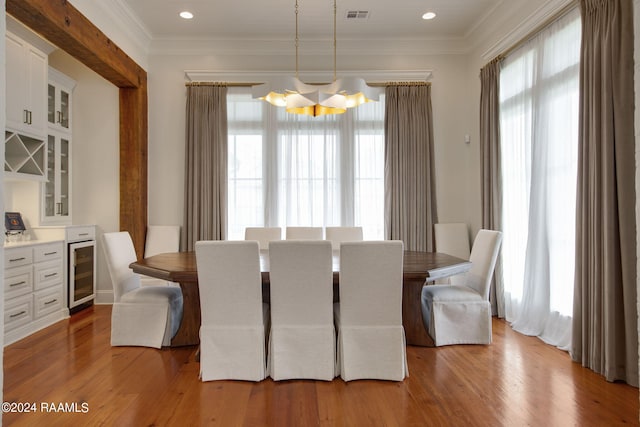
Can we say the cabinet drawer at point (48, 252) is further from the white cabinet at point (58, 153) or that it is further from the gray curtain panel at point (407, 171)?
the gray curtain panel at point (407, 171)

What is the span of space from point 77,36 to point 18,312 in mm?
2431

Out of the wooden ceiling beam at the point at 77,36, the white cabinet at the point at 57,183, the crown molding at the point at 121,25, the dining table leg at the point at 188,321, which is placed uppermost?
the crown molding at the point at 121,25

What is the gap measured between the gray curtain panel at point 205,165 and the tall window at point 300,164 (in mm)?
128

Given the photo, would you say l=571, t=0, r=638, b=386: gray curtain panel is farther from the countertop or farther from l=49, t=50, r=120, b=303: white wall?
l=49, t=50, r=120, b=303: white wall

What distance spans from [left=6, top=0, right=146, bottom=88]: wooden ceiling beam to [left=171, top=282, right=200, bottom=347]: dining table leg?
2.27m

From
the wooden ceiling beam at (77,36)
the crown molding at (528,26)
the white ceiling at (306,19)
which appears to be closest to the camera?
the wooden ceiling beam at (77,36)

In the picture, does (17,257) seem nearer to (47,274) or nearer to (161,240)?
(47,274)

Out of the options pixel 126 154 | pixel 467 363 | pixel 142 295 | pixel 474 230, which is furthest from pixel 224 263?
pixel 474 230

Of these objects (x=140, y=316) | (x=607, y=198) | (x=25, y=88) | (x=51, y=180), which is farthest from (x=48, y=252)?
(x=607, y=198)

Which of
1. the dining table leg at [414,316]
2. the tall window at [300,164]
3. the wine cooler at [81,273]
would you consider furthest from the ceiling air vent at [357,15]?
the wine cooler at [81,273]

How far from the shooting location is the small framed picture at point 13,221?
3.55m

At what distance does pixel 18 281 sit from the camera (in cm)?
329

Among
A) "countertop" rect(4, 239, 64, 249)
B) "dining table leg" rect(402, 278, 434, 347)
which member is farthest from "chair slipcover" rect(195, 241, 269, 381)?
"countertop" rect(4, 239, 64, 249)

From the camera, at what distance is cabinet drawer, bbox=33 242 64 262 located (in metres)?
3.50
